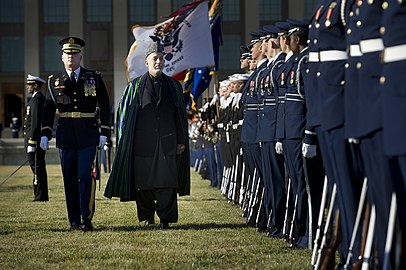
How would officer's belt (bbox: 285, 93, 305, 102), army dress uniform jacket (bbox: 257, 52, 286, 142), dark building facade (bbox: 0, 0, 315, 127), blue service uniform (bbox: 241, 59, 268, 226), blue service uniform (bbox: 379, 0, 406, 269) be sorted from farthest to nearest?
1. dark building facade (bbox: 0, 0, 315, 127)
2. blue service uniform (bbox: 241, 59, 268, 226)
3. army dress uniform jacket (bbox: 257, 52, 286, 142)
4. officer's belt (bbox: 285, 93, 305, 102)
5. blue service uniform (bbox: 379, 0, 406, 269)

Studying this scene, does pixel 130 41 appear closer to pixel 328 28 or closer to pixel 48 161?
pixel 48 161

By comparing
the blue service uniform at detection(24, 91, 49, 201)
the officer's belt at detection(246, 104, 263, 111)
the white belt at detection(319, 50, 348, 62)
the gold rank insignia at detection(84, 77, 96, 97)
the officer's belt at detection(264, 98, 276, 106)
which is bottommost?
the blue service uniform at detection(24, 91, 49, 201)

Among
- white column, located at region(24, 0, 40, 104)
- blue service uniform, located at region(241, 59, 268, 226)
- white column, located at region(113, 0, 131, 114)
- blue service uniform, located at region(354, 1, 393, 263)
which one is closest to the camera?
blue service uniform, located at region(354, 1, 393, 263)

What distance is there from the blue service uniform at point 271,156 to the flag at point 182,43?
764cm

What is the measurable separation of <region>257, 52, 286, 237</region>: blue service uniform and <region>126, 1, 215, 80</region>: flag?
7640 millimetres

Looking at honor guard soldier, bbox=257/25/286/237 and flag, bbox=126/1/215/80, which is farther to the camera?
flag, bbox=126/1/215/80

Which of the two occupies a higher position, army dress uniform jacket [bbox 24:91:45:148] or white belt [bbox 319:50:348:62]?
white belt [bbox 319:50:348:62]

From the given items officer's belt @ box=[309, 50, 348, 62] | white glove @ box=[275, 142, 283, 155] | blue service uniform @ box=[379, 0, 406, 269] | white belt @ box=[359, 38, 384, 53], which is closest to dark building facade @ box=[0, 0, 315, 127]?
white glove @ box=[275, 142, 283, 155]

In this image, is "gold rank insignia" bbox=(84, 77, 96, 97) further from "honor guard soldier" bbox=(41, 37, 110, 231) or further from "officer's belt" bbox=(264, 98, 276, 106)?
"officer's belt" bbox=(264, 98, 276, 106)

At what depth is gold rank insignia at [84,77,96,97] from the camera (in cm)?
1121

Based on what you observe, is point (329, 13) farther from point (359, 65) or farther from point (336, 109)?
point (359, 65)

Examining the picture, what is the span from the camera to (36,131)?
1627 cm

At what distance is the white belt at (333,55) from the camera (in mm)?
6544

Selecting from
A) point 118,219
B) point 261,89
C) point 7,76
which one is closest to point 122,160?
point 118,219
